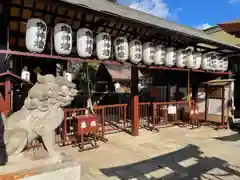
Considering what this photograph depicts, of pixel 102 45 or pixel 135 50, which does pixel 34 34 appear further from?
pixel 135 50

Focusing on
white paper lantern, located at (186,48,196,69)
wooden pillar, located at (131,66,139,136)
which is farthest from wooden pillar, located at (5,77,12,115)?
white paper lantern, located at (186,48,196,69)

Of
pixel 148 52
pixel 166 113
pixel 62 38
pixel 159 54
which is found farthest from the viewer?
pixel 166 113

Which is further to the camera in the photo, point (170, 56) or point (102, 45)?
point (170, 56)

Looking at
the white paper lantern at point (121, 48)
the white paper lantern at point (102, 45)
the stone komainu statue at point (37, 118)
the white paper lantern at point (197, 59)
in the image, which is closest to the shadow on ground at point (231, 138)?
the white paper lantern at point (197, 59)

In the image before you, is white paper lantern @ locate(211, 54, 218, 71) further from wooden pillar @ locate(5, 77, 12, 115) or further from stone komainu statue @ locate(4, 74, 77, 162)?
wooden pillar @ locate(5, 77, 12, 115)

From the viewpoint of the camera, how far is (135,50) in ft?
20.8

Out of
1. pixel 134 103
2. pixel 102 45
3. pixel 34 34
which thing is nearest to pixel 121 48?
pixel 102 45

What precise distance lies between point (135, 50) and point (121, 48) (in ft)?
1.67

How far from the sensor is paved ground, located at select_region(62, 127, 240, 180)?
4684mm

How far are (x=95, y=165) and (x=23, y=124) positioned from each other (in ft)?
7.66

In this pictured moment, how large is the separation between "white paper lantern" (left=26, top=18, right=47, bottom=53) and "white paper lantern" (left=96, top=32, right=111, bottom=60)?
1538 millimetres

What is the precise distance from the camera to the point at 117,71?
62.3ft

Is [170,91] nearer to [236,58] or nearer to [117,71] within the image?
[236,58]

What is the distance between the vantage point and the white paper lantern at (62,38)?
4.90 metres
